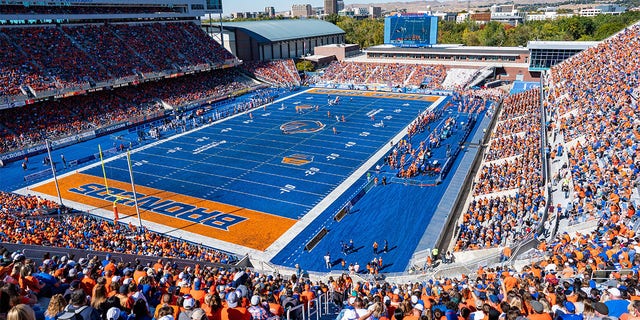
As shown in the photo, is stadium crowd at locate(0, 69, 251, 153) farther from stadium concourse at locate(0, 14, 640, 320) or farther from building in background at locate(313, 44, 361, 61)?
building in background at locate(313, 44, 361, 61)

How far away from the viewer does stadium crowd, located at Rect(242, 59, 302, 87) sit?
62219mm

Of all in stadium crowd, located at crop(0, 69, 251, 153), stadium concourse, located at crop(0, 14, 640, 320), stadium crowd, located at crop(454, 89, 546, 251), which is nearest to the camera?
stadium concourse, located at crop(0, 14, 640, 320)

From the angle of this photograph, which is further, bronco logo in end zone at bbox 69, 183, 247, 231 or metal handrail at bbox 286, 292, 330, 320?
bronco logo in end zone at bbox 69, 183, 247, 231

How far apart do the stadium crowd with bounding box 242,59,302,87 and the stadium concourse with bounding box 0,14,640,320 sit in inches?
→ 1327

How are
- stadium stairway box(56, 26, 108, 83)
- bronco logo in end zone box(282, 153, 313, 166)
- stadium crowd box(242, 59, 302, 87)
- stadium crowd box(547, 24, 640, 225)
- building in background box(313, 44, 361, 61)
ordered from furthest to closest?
building in background box(313, 44, 361, 61) < stadium crowd box(242, 59, 302, 87) < stadium stairway box(56, 26, 108, 83) < bronco logo in end zone box(282, 153, 313, 166) < stadium crowd box(547, 24, 640, 225)

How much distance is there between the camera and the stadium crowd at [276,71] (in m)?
62.2

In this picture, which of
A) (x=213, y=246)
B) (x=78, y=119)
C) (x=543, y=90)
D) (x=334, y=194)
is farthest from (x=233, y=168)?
(x=543, y=90)

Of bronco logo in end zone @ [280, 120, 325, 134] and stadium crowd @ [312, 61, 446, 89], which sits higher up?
stadium crowd @ [312, 61, 446, 89]

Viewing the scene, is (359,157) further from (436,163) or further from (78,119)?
(78,119)

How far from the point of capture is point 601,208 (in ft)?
50.4

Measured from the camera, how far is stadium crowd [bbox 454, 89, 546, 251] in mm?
17562

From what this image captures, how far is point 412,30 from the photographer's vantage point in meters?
64.7

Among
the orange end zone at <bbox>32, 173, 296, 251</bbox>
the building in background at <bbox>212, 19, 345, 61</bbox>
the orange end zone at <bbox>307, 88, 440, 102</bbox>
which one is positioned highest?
the building in background at <bbox>212, 19, 345, 61</bbox>

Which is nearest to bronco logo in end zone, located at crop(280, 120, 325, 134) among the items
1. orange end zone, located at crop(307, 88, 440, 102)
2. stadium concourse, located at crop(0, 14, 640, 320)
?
orange end zone, located at crop(307, 88, 440, 102)
